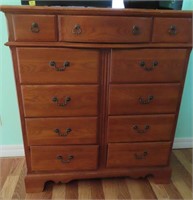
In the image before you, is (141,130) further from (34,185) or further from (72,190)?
(34,185)

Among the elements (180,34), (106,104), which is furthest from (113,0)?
(106,104)

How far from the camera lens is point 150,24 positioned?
1.01 m

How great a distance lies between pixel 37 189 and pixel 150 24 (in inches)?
45.4

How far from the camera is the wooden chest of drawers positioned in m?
0.98

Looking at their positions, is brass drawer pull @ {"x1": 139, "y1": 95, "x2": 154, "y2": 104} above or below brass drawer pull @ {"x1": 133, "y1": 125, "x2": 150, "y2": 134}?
above

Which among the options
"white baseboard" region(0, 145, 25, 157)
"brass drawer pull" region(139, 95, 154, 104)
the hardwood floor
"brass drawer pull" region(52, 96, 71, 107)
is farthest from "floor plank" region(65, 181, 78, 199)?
"brass drawer pull" region(139, 95, 154, 104)

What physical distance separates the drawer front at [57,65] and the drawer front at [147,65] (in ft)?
0.36

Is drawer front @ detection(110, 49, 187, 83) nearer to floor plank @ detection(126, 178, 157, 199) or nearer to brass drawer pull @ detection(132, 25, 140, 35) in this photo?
brass drawer pull @ detection(132, 25, 140, 35)

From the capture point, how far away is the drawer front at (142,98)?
112 cm

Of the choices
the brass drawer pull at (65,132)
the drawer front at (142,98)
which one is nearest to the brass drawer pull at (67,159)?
the brass drawer pull at (65,132)

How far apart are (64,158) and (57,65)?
557 mm

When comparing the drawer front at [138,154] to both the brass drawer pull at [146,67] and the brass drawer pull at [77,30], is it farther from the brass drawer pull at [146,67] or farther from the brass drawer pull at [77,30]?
the brass drawer pull at [77,30]

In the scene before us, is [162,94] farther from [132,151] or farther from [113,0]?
[113,0]

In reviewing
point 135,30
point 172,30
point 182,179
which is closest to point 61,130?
point 135,30
